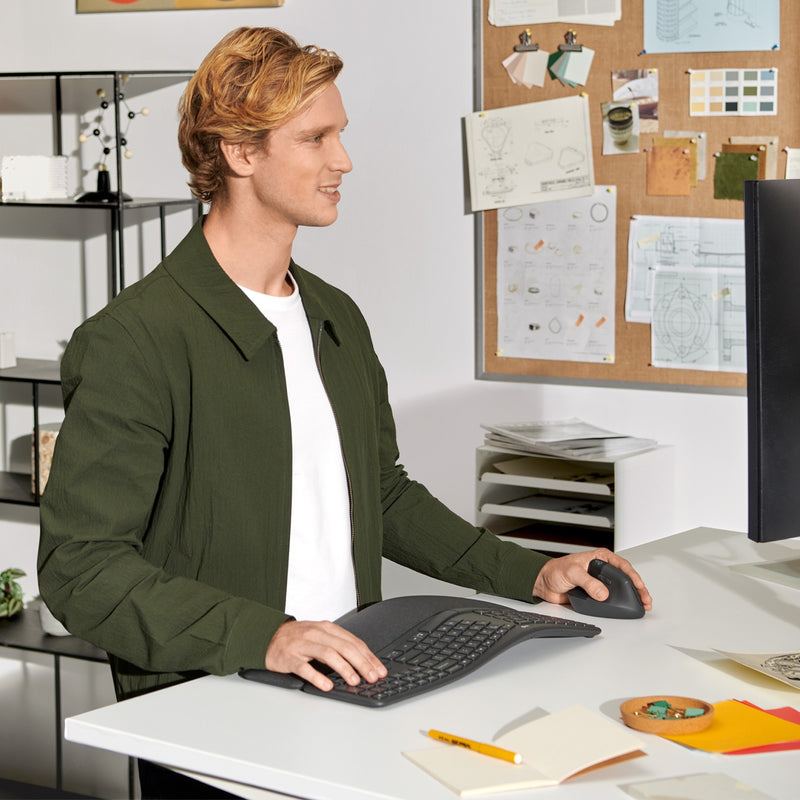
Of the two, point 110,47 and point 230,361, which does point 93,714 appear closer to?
point 230,361

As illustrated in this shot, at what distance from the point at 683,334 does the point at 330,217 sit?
1.41m

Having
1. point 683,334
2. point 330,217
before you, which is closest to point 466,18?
point 683,334

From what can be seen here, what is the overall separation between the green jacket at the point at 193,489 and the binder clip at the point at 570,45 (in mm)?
1367

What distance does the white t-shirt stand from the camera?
156 centimetres

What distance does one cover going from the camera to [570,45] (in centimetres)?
283

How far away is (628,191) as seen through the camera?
282cm

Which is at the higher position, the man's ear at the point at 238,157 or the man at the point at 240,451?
the man's ear at the point at 238,157

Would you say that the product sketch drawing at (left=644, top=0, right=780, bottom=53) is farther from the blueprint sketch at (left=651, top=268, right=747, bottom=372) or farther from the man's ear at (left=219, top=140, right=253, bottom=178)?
the man's ear at (left=219, top=140, right=253, bottom=178)

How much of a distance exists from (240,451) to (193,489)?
0.24 ft

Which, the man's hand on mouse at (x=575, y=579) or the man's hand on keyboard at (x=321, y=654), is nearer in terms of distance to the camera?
the man's hand on keyboard at (x=321, y=654)

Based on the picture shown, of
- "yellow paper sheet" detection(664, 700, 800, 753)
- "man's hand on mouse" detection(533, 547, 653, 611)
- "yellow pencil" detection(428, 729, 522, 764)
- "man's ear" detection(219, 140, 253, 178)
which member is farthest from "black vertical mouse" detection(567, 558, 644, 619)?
"man's ear" detection(219, 140, 253, 178)

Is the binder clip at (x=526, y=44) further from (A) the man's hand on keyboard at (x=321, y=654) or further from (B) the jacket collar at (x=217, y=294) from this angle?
(A) the man's hand on keyboard at (x=321, y=654)

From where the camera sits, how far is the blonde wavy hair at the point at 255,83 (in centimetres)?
154

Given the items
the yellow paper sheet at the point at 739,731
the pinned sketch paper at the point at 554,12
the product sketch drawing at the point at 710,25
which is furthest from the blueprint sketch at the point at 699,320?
the yellow paper sheet at the point at 739,731
